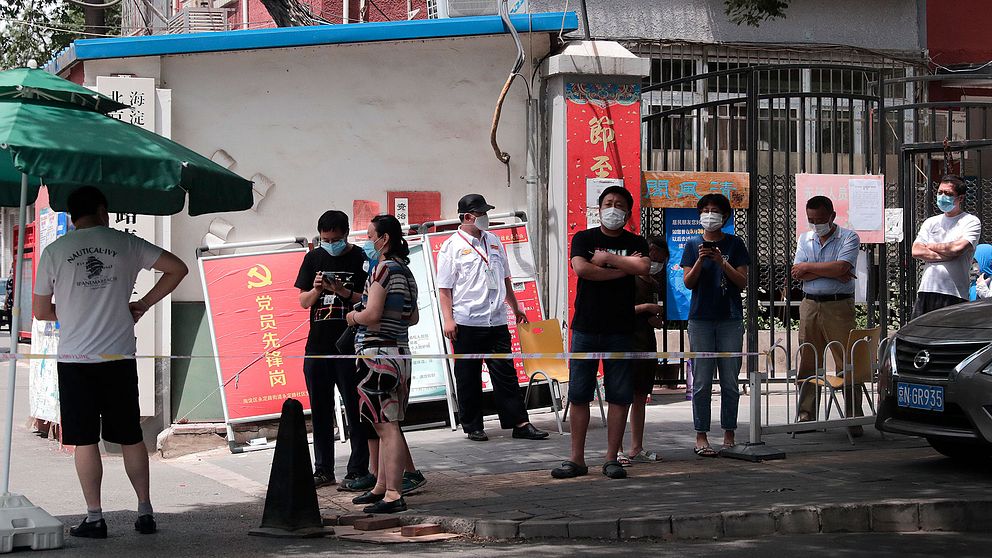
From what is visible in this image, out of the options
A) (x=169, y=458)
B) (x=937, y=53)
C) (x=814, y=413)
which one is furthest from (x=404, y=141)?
(x=937, y=53)

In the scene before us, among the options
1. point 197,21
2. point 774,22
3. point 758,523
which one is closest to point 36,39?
point 197,21

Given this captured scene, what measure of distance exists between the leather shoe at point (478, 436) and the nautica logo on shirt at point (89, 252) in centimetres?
400

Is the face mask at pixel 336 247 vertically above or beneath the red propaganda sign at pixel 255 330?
above

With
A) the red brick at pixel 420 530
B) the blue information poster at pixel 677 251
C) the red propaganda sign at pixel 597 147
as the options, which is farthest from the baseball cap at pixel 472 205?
the red brick at pixel 420 530

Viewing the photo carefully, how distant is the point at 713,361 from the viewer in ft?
29.7

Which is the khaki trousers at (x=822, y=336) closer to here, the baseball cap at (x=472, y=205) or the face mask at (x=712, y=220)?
the face mask at (x=712, y=220)

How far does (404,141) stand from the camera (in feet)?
38.0

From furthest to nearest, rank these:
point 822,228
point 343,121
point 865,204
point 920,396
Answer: point 865,204
point 343,121
point 822,228
point 920,396

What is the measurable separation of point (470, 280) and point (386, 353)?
8.68ft

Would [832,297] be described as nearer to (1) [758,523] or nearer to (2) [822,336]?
(2) [822,336]

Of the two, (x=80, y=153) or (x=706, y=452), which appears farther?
(x=706, y=452)

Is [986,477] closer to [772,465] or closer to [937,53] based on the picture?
[772,465]

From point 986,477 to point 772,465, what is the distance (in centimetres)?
141

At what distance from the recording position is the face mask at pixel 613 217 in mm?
8297
